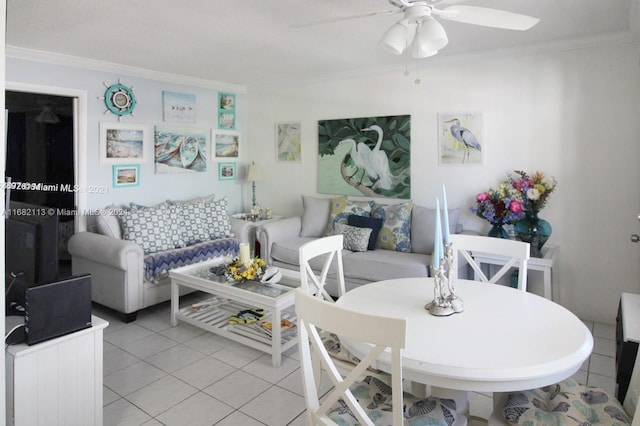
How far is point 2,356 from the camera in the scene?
162 cm

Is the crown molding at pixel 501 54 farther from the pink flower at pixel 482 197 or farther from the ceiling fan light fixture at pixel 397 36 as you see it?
the ceiling fan light fixture at pixel 397 36

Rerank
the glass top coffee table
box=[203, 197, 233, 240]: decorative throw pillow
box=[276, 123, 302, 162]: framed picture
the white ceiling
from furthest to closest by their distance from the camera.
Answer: box=[276, 123, 302, 162]: framed picture < box=[203, 197, 233, 240]: decorative throw pillow < the glass top coffee table < the white ceiling

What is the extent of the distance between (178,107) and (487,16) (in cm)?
375

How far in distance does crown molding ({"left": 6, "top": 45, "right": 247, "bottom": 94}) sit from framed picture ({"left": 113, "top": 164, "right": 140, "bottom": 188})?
3.10 ft

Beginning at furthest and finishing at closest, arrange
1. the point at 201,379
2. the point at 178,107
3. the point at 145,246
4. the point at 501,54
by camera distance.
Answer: the point at 178,107 → the point at 145,246 → the point at 501,54 → the point at 201,379

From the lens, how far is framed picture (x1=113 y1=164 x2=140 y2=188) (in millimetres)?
4410

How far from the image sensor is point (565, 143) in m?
3.63

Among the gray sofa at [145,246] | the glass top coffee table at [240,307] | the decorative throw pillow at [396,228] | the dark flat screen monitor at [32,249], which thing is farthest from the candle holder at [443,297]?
the gray sofa at [145,246]

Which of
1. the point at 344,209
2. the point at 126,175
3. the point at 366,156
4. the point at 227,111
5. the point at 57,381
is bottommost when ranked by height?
the point at 57,381

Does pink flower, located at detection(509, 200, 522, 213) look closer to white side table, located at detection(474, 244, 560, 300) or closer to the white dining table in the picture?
white side table, located at detection(474, 244, 560, 300)

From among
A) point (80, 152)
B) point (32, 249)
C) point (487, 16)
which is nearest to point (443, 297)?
point (487, 16)

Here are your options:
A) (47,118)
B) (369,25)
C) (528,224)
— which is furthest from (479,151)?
(47,118)

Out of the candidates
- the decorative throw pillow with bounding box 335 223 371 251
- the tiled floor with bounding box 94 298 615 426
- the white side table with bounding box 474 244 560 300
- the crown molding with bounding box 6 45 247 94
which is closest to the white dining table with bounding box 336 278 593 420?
the tiled floor with bounding box 94 298 615 426

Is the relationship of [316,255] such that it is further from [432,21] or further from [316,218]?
[316,218]
